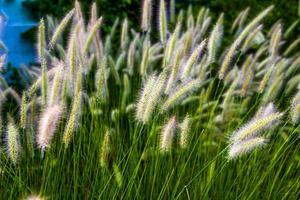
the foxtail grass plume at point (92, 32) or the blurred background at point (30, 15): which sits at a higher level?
the blurred background at point (30, 15)

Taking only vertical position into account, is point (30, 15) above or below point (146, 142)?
above

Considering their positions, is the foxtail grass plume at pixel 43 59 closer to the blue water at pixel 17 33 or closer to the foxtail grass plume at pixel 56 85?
the foxtail grass plume at pixel 56 85

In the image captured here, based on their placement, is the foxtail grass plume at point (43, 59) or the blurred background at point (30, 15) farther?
the blurred background at point (30, 15)

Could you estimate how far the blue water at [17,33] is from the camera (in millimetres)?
5055

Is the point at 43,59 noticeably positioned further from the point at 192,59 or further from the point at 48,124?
the point at 192,59

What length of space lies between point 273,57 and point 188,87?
1.08 metres

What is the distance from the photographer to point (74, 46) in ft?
8.48

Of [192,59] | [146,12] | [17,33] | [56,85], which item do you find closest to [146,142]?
[192,59]

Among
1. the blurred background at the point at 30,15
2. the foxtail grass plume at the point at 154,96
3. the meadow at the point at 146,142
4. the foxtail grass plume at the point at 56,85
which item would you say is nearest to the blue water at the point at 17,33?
the blurred background at the point at 30,15

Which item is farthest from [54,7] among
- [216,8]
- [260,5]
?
[260,5]

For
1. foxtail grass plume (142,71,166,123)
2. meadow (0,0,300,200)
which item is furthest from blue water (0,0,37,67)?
foxtail grass plume (142,71,166,123)

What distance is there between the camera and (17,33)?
511 cm

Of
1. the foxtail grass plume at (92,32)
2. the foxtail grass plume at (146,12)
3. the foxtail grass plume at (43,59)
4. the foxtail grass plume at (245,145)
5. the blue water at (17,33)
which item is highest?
the blue water at (17,33)

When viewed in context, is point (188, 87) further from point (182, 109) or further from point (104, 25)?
point (104, 25)
